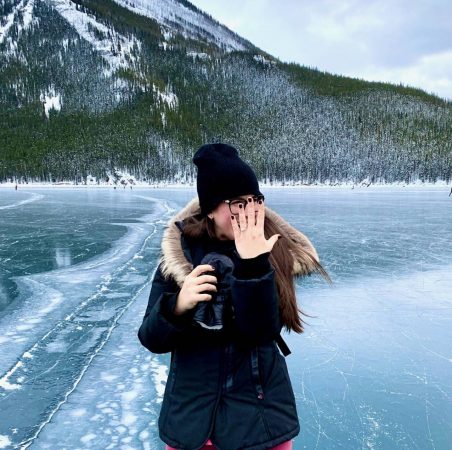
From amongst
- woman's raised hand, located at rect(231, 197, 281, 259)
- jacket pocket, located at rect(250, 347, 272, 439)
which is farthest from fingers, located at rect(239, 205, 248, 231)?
jacket pocket, located at rect(250, 347, 272, 439)

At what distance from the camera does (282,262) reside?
170 cm

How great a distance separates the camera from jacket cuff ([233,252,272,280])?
4.46 feet

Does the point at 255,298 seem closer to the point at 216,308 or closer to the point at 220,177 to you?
the point at 216,308

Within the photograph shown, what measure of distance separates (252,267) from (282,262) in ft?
1.19

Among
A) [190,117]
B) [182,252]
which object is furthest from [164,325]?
[190,117]

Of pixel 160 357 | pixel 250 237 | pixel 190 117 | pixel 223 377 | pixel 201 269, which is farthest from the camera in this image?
pixel 190 117

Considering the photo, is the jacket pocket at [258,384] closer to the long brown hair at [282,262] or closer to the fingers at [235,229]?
the long brown hair at [282,262]

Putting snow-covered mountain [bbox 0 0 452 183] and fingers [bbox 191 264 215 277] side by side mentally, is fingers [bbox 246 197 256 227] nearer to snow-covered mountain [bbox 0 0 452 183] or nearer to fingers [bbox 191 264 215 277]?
fingers [bbox 191 264 215 277]

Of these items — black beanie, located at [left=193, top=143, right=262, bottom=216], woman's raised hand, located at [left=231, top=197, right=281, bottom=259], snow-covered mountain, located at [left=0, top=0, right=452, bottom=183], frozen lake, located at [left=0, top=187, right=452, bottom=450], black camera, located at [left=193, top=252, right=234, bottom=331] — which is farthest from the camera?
snow-covered mountain, located at [left=0, top=0, right=452, bottom=183]

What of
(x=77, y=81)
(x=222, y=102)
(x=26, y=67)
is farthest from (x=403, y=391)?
(x=26, y=67)

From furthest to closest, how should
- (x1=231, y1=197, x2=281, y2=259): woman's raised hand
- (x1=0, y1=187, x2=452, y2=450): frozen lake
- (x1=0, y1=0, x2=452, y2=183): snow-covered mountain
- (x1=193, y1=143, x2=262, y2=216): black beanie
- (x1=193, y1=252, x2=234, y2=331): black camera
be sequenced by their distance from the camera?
1. (x1=0, y1=0, x2=452, y2=183): snow-covered mountain
2. (x1=0, y1=187, x2=452, y2=450): frozen lake
3. (x1=193, y1=143, x2=262, y2=216): black beanie
4. (x1=193, y1=252, x2=234, y2=331): black camera
5. (x1=231, y1=197, x2=281, y2=259): woman's raised hand

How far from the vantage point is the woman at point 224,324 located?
142cm

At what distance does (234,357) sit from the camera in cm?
157

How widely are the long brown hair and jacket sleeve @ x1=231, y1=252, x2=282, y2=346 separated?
19 centimetres
